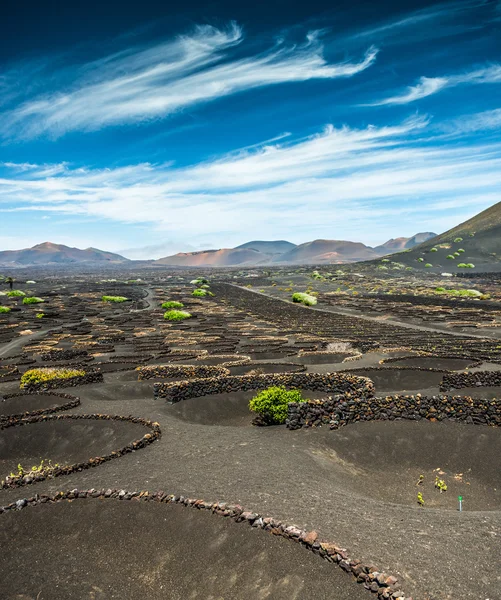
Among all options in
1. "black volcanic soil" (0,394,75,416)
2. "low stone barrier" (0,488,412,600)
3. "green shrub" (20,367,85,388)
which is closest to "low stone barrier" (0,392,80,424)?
"black volcanic soil" (0,394,75,416)

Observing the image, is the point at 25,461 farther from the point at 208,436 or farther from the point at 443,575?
the point at 443,575

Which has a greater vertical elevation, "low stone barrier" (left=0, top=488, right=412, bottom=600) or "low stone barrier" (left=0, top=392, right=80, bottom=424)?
"low stone barrier" (left=0, top=488, right=412, bottom=600)

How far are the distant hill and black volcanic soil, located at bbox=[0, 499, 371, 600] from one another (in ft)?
461

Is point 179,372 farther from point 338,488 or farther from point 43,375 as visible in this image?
point 338,488

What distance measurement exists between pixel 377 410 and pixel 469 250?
15386 centimetres

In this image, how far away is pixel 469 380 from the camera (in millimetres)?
23484

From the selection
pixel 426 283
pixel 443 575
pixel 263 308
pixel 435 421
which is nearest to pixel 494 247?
pixel 426 283

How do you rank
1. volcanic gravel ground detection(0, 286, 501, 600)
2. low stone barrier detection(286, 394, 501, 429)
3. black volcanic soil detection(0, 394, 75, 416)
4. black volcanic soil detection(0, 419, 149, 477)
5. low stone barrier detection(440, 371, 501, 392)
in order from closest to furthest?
volcanic gravel ground detection(0, 286, 501, 600)
black volcanic soil detection(0, 419, 149, 477)
low stone barrier detection(286, 394, 501, 429)
black volcanic soil detection(0, 394, 75, 416)
low stone barrier detection(440, 371, 501, 392)

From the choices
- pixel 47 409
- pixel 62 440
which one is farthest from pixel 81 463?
pixel 47 409

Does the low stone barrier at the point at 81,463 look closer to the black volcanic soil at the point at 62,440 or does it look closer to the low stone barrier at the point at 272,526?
the black volcanic soil at the point at 62,440

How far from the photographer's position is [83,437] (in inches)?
706

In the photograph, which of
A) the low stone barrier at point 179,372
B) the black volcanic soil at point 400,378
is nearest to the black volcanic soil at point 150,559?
the low stone barrier at point 179,372

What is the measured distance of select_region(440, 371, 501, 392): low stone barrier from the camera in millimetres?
23109

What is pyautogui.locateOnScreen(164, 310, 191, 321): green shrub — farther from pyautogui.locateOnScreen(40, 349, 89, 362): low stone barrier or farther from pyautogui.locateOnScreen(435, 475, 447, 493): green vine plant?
pyautogui.locateOnScreen(435, 475, 447, 493): green vine plant
